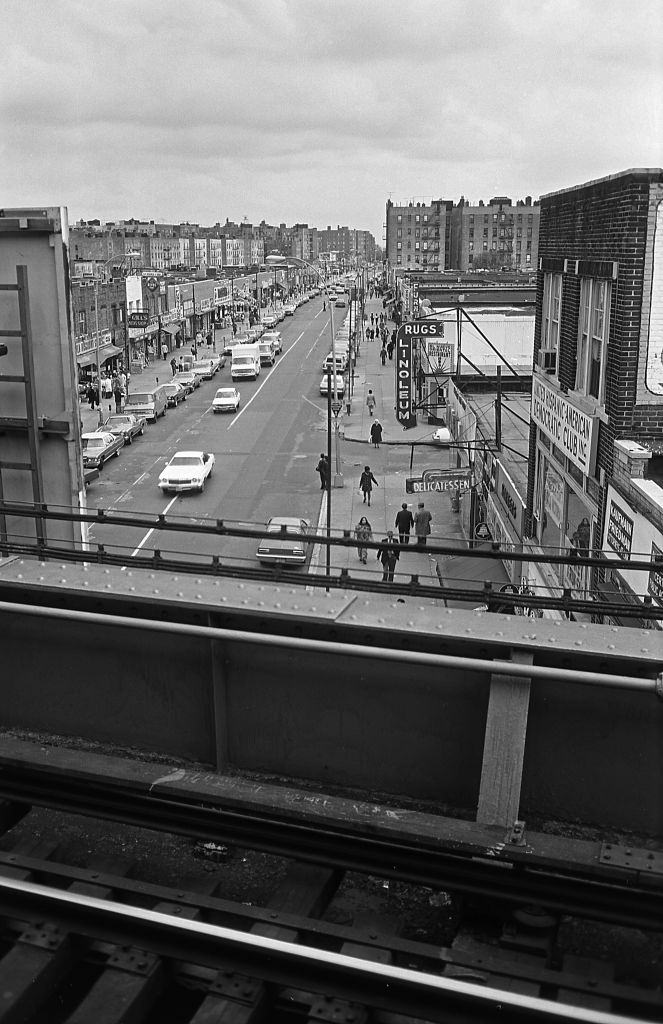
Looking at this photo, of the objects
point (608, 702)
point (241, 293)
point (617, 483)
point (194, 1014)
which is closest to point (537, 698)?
point (608, 702)

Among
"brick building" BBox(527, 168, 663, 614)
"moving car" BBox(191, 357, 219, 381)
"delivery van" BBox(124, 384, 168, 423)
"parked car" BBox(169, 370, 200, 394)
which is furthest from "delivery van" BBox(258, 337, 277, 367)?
"brick building" BBox(527, 168, 663, 614)

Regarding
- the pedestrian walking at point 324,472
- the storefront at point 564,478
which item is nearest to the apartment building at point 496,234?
the pedestrian walking at point 324,472

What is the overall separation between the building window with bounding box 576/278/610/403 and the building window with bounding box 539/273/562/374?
1.55 metres

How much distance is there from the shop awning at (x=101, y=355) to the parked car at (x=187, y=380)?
4911mm

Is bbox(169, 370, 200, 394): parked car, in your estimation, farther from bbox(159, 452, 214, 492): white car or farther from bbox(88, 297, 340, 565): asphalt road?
bbox(159, 452, 214, 492): white car

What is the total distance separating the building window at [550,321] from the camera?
1645 cm

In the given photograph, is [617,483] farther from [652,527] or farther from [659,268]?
[659,268]

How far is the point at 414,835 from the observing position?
5.04 meters

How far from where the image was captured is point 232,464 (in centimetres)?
4250

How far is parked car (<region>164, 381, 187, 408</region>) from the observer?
201 feet

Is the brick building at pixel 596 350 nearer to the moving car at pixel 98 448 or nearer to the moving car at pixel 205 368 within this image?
the moving car at pixel 98 448

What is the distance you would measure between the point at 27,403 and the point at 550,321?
944cm

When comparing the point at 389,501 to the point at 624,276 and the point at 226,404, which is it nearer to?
the point at 624,276

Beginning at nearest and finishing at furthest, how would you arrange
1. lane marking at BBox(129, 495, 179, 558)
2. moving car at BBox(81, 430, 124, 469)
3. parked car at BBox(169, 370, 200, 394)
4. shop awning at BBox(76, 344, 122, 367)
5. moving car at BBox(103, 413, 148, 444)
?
1. lane marking at BBox(129, 495, 179, 558)
2. moving car at BBox(81, 430, 124, 469)
3. moving car at BBox(103, 413, 148, 444)
4. shop awning at BBox(76, 344, 122, 367)
5. parked car at BBox(169, 370, 200, 394)
